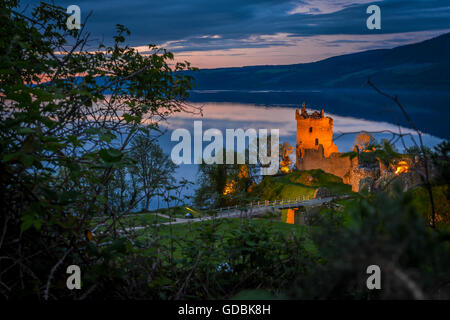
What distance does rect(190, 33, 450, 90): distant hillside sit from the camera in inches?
5153

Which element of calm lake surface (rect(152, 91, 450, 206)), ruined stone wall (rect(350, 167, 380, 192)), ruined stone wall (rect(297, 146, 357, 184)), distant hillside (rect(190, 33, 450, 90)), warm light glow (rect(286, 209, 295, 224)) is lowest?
warm light glow (rect(286, 209, 295, 224))

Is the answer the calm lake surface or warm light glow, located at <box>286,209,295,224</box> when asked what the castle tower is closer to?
the calm lake surface

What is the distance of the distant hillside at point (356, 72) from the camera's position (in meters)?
131

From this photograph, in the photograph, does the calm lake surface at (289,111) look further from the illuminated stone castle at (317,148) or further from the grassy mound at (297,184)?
the grassy mound at (297,184)

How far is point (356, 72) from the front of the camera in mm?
163875

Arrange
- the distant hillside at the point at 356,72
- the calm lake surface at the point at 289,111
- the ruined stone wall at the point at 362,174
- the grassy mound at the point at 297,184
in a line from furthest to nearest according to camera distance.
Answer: the distant hillside at the point at 356,72, the calm lake surface at the point at 289,111, the grassy mound at the point at 297,184, the ruined stone wall at the point at 362,174

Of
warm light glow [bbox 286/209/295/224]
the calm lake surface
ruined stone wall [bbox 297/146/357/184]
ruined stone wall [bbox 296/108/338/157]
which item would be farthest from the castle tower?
warm light glow [bbox 286/209/295/224]

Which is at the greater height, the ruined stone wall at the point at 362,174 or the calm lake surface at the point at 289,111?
the calm lake surface at the point at 289,111

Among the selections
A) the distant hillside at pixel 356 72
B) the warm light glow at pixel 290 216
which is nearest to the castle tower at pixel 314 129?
the warm light glow at pixel 290 216

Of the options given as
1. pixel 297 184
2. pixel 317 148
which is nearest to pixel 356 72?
pixel 317 148

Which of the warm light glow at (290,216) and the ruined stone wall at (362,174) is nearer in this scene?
the warm light glow at (290,216)

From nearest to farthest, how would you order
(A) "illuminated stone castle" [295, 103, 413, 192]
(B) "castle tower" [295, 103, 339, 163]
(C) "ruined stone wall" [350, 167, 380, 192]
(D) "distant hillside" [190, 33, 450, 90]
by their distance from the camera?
(C) "ruined stone wall" [350, 167, 380, 192]
(A) "illuminated stone castle" [295, 103, 413, 192]
(B) "castle tower" [295, 103, 339, 163]
(D) "distant hillside" [190, 33, 450, 90]

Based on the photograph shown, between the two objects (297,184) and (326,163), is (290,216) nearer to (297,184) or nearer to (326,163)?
(297,184)
